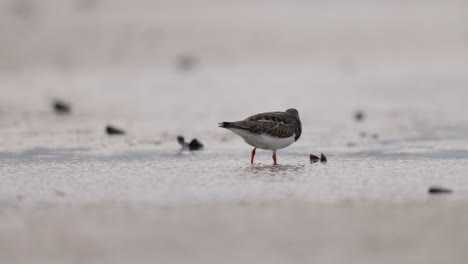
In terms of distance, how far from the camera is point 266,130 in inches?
482

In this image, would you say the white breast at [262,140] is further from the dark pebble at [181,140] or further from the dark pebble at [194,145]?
the dark pebble at [181,140]

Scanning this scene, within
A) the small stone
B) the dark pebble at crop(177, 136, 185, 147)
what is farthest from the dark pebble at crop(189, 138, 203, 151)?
the small stone

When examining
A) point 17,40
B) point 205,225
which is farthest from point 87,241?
point 17,40

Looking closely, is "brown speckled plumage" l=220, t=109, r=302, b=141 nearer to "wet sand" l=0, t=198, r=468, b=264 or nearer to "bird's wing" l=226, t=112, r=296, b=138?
"bird's wing" l=226, t=112, r=296, b=138

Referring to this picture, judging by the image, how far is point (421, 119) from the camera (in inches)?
717

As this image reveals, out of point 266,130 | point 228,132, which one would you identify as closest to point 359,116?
point 228,132

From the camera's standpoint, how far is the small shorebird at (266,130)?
1215 centimetres

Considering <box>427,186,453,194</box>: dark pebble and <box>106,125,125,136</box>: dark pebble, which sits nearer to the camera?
<box>427,186,453,194</box>: dark pebble

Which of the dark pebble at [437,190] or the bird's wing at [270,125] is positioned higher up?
the bird's wing at [270,125]

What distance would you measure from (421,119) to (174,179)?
933cm

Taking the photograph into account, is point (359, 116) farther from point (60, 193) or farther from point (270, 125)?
point (60, 193)

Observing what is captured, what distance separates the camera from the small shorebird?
12148 mm

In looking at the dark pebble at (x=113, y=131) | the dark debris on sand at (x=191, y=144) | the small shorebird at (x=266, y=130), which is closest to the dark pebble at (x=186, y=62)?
the dark pebble at (x=113, y=131)

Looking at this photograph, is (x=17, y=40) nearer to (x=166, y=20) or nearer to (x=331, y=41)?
(x=166, y=20)
